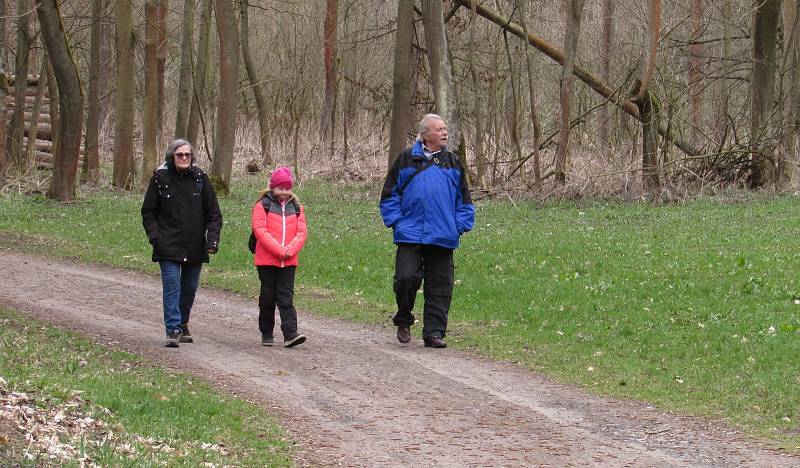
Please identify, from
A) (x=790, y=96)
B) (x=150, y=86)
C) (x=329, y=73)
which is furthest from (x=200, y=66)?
(x=790, y=96)

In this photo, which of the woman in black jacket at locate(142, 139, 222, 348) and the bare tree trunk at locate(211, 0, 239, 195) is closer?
the woman in black jacket at locate(142, 139, 222, 348)

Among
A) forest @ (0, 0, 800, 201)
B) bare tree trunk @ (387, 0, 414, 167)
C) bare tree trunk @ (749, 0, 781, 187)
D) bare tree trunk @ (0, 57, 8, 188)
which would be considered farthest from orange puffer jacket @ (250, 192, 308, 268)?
bare tree trunk @ (749, 0, 781, 187)

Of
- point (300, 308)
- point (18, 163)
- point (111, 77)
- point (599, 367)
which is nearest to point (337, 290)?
point (300, 308)

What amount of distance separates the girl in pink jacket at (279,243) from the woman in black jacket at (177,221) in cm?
48

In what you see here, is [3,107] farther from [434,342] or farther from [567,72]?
[434,342]

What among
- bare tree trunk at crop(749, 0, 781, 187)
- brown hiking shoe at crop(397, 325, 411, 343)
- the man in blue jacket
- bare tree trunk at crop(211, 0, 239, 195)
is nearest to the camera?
the man in blue jacket

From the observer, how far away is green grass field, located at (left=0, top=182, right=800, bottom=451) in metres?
9.95

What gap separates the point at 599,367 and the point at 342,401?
9.53 feet

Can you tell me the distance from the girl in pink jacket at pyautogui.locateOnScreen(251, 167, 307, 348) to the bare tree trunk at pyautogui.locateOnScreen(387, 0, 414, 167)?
1433cm

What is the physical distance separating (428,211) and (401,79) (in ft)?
50.5

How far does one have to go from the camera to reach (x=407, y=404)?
28.7ft

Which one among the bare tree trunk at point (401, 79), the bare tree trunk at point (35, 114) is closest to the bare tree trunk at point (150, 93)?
the bare tree trunk at point (35, 114)

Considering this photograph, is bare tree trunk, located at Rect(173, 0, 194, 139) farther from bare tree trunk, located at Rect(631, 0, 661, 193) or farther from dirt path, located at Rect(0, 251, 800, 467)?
dirt path, located at Rect(0, 251, 800, 467)

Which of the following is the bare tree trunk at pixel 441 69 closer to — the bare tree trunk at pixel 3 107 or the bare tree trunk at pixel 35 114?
the bare tree trunk at pixel 3 107
